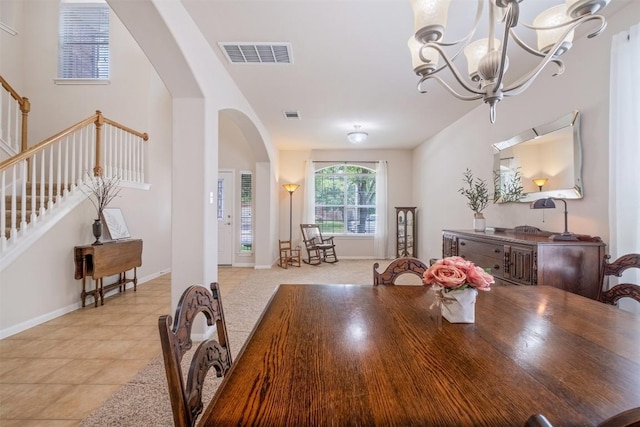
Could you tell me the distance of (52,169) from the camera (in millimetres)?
3609

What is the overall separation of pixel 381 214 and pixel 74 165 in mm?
5426

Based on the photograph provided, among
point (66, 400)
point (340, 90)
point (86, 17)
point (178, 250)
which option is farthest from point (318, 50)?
point (86, 17)

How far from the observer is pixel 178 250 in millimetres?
2584

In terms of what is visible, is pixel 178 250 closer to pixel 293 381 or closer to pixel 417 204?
pixel 293 381

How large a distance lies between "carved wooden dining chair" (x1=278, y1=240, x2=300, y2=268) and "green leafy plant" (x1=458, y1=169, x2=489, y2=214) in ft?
11.4

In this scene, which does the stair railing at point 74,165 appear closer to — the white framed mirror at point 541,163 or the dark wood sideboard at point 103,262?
the dark wood sideboard at point 103,262

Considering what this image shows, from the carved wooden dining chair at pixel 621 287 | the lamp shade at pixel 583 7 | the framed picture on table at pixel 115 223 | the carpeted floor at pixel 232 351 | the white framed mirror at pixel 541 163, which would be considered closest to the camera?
the lamp shade at pixel 583 7

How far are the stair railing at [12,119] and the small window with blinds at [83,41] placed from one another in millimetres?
1204

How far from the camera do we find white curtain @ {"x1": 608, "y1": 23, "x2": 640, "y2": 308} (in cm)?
190

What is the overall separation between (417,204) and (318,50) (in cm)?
456

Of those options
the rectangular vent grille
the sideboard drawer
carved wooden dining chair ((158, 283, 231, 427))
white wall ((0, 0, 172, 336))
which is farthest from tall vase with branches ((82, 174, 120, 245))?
the sideboard drawer

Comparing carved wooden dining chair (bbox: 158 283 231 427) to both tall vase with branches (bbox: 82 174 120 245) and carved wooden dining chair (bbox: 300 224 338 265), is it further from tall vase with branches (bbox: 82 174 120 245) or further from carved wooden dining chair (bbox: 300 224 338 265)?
carved wooden dining chair (bbox: 300 224 338 265)

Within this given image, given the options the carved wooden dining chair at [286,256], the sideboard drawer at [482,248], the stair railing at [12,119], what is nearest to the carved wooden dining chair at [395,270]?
the sideboard drawer at [482,248]

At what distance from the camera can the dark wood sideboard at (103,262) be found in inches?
132
